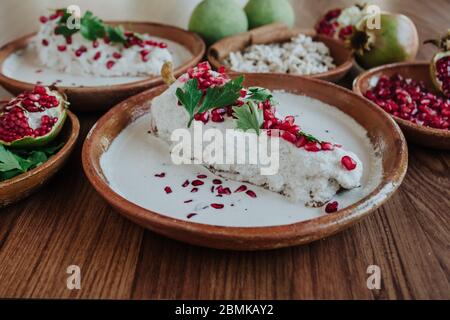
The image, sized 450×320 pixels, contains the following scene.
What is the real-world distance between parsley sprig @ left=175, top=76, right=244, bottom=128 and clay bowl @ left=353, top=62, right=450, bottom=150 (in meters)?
0.56

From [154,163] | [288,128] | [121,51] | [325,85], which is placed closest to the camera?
[288,128]

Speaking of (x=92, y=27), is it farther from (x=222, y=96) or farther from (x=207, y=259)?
(x=207, y=259)

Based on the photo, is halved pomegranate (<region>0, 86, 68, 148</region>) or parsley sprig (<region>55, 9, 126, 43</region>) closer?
halved pomegranate (<region>0, 86, 68, 148</region>)

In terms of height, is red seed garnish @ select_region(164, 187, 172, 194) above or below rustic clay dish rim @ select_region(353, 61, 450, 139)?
above

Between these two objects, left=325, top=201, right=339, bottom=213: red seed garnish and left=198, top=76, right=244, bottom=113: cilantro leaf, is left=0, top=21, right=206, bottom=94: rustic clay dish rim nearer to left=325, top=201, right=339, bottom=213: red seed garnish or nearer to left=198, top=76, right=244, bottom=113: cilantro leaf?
left=198, top=76, right=244, bottom=113: cilantro leaf

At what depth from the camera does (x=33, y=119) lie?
4.67ft

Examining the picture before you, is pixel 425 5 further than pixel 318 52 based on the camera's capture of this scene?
Yes

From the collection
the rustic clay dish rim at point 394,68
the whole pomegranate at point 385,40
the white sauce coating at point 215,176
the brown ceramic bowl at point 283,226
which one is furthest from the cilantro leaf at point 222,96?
the whole pomegranate at point 385,40

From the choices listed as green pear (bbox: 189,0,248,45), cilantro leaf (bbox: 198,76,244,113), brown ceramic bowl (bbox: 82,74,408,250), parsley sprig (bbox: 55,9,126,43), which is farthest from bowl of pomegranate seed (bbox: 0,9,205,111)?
cilantro leaf (bbox: 198,76,244,113)

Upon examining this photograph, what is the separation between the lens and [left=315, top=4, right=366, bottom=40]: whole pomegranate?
221 cm

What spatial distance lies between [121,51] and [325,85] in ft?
3.04
